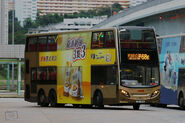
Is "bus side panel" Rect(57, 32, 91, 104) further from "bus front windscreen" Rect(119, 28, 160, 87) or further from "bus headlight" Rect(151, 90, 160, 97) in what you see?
"bus headlight" Rect(151, 90, 160, 97)

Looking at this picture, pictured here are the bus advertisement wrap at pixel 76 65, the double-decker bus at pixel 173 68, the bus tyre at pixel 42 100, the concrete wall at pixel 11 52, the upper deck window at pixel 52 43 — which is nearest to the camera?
the bus advertisement wrap at pixel 76 65

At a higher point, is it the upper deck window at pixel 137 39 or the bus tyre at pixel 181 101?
the upper deck window at pixel 137 39

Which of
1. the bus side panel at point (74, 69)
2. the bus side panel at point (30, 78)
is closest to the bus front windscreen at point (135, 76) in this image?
the bus side panel at point (74, 69)

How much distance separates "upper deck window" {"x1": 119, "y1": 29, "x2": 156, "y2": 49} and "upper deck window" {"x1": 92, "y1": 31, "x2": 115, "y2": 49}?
47 cm

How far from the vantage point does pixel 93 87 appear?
2903cm

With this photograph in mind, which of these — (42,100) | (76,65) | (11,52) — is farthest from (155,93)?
(11,52)

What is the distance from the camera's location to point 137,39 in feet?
91.3

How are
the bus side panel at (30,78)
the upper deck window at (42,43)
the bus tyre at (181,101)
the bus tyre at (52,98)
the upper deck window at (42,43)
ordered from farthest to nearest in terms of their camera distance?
the bus side panel at (30,78)
the upper deck window at (42,43)
the bus tyre at (52,98)
the upper deck window at (42,43)
the bus tyre at (181,101)

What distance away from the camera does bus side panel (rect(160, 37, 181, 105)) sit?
3072cm

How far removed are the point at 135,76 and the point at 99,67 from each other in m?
1.95

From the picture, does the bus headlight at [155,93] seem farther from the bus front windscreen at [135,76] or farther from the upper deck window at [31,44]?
the upper deck window at [31,44]

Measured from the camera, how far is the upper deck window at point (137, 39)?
27.6m

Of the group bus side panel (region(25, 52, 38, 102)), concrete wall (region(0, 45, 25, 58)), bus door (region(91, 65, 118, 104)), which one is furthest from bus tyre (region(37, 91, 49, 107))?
concrete wall (region(0, 45, 25, 58))

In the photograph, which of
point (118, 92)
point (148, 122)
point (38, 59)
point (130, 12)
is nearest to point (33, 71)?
point (38, 59)
